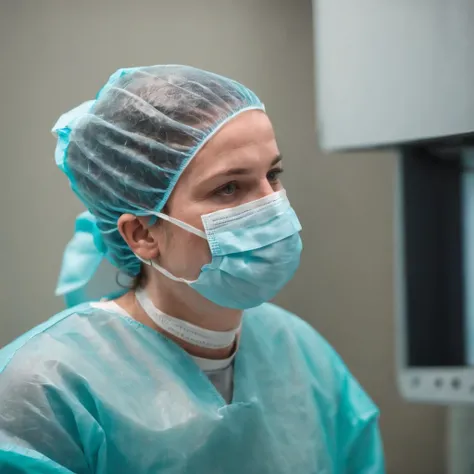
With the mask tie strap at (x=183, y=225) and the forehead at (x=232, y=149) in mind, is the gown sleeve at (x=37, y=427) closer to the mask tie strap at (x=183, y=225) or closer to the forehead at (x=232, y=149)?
the mask tie strap at (x=183, y=225)

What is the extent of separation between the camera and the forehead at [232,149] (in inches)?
41.9

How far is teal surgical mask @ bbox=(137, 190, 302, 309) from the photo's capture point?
107 cm

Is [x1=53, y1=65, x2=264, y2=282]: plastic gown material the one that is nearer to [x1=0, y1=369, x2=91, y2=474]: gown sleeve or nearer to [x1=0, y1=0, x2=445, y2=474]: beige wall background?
[x1=0, y1=369, x2=91, y2=474]: gown sleeve

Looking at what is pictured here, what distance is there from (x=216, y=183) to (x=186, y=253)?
0.13 metres

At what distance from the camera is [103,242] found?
4.09ft

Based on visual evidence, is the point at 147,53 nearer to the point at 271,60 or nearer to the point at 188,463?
the point at 271,60

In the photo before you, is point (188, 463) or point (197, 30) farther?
point (197, 30)

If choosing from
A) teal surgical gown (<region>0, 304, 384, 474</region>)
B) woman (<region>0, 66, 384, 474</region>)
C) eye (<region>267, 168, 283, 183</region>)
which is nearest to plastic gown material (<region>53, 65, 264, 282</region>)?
woman (<region>0, 66, 384, 474</region>)

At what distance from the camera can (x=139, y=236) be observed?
1.14 metres

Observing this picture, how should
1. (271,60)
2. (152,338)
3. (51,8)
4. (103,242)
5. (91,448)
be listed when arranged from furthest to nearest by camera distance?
(271,60) < (51,8) < (103,242) < (152,338) < (91,448)

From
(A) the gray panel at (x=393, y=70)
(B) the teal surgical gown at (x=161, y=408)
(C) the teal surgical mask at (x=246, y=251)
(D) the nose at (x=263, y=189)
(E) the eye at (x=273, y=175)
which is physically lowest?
(B) the teal surgical gown at (x=161, y=408)

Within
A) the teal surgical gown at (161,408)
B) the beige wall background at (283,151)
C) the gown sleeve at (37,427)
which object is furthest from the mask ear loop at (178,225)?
the beige wall background at (283,151)

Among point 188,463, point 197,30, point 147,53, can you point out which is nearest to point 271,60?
point 197,30

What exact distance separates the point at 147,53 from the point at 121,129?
23.9 inches
